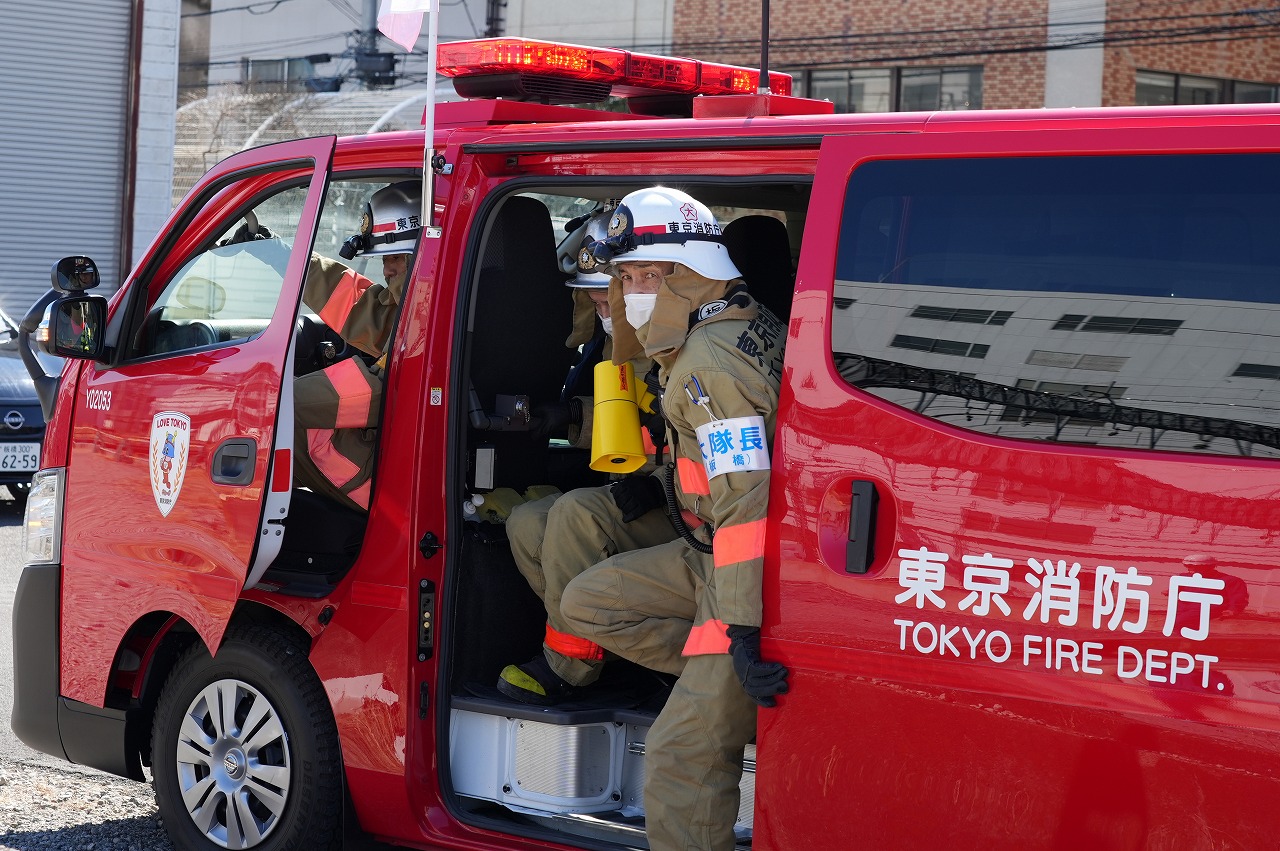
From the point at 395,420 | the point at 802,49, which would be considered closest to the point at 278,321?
the point at 395,420

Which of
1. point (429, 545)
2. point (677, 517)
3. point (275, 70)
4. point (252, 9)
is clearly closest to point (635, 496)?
point (677, 517)

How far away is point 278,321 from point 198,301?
2.24 ft

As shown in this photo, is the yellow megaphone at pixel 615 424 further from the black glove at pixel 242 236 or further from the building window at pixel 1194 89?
the building window at pixel 1194 89

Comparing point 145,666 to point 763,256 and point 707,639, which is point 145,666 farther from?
point 763,256

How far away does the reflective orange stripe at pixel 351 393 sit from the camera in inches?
147

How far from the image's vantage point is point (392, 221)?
4238mm

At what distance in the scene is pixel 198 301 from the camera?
168 inches

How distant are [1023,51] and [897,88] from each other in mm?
2494

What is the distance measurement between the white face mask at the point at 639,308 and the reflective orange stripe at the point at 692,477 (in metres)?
0.38

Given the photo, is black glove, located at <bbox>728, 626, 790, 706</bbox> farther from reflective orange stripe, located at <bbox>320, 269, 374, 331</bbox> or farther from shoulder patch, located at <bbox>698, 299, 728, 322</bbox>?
reflective orange stripe, located at <bbox>320, 269, 374, 331</bbox>

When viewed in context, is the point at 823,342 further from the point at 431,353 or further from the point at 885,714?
the point at 431,353

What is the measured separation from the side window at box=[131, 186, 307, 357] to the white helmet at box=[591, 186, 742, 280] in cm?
115

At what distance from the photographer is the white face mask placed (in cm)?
354

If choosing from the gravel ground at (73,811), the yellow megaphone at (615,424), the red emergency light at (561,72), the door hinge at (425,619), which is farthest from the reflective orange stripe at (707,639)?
the gravel ground at (73,811)
